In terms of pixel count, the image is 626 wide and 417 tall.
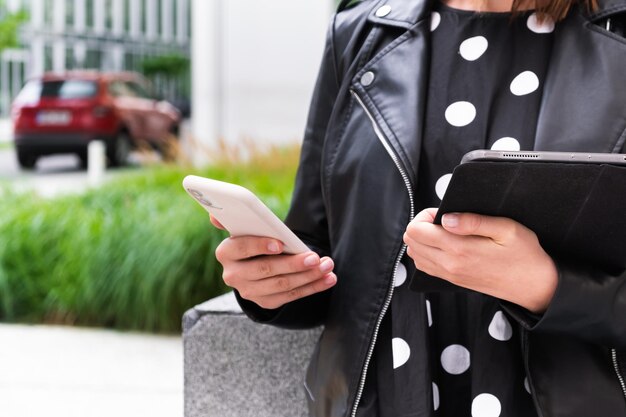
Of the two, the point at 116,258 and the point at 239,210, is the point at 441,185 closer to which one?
the point at 239,210

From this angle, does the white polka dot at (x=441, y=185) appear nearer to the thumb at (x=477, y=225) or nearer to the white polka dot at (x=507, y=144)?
the white polka dot at (x=507, y=144)

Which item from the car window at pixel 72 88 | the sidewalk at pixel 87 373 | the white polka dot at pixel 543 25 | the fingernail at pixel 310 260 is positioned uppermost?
the white polka dot at pixel 543 25

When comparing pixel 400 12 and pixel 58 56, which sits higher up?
pixel 400 12

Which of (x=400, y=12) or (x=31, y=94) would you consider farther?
(x=31, y=94)

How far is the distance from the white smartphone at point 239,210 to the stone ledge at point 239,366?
0.80 metres

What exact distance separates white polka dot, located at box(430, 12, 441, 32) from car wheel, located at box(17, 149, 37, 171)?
51.6 feet

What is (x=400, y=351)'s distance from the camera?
1.24 meters

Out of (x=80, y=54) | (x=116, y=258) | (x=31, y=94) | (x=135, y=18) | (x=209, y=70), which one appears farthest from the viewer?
(x=135, y=18)

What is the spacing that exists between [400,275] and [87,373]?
10.8 feet

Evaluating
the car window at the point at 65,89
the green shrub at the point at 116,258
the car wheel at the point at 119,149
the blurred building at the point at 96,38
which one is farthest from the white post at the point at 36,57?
the green shrub at the point at 116,258

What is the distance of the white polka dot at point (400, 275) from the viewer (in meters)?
1.28

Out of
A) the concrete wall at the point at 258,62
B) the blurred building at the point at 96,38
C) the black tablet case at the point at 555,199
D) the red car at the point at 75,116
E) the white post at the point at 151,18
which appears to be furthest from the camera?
the white post at the point at 151,18

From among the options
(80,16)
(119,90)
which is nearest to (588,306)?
(119,90)

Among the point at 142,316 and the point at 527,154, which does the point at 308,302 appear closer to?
the point at 527,154
